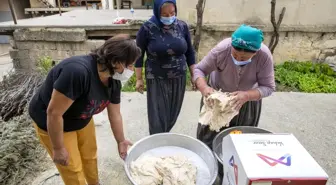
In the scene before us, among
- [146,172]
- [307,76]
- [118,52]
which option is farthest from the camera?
[307,76]

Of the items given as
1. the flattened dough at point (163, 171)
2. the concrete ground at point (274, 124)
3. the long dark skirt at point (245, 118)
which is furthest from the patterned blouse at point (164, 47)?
the concrete ground at point (274, 124)

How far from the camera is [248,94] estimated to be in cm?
167

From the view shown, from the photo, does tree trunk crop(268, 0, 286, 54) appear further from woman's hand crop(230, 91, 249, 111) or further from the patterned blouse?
woman's hand crop(230, 91, 249, 111)

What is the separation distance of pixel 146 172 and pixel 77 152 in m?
0.56

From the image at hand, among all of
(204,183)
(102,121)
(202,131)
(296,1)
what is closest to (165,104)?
(202,131)

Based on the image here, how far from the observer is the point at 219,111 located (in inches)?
65.8

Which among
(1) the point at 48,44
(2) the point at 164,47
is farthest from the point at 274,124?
(1) the point at 48,44

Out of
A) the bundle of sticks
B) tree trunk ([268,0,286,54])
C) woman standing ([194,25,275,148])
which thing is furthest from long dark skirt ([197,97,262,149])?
tree trunk ([268,0,286,54])

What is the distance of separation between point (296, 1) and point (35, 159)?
569 centimetres

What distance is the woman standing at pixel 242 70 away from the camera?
1.53 m

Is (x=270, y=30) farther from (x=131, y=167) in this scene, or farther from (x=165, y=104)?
(x=131, y=167)

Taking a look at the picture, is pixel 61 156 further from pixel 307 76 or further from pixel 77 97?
pixel 307 76

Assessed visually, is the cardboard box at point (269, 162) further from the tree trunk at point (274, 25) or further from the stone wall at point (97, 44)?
the stone wall at point (97, 44)

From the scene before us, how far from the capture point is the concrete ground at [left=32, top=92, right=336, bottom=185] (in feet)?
8.16
